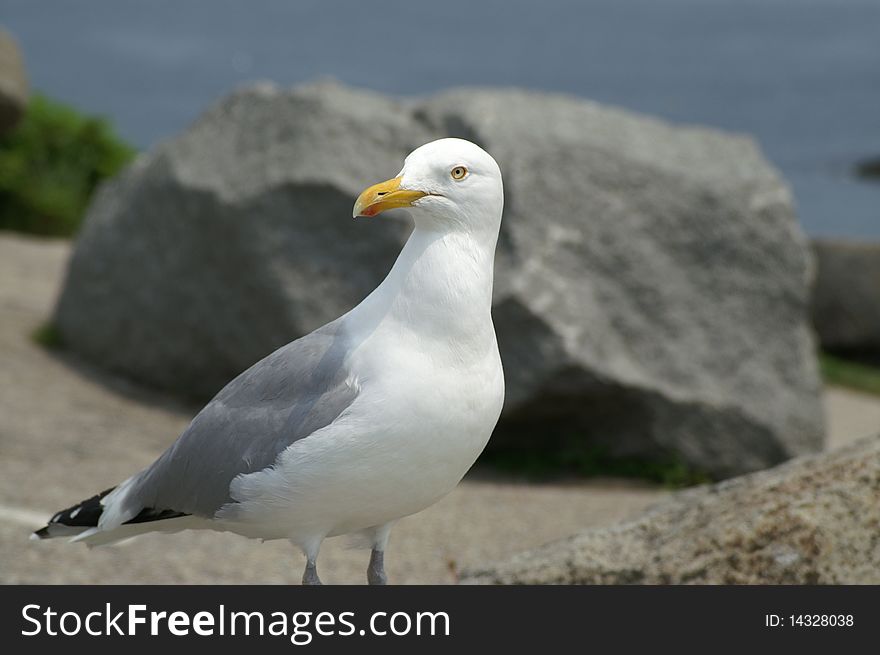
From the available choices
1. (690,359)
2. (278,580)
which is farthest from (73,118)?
(278,580)

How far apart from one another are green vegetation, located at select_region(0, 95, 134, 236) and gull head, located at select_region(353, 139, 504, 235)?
407 inches

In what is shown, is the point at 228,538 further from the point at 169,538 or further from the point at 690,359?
the point at 690,359

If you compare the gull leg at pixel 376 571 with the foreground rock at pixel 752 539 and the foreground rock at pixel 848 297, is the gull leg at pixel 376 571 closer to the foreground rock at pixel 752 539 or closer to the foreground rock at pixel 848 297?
the foreground rock at pixel 752 539

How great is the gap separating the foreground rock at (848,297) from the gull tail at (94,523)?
9.76m

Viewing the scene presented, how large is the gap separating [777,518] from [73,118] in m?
11.6

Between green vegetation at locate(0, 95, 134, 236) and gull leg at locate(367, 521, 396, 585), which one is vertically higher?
green vegetation at locate(0, 95, 134, 236)

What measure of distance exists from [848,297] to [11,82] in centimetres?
837

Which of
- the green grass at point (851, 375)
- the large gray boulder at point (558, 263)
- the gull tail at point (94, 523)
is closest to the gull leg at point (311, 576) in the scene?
the gull tail at point (94, 523)

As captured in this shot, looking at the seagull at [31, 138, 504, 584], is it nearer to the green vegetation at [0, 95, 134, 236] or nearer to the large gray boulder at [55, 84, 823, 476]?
the large gray boulder at [55, 84, 823, 476]

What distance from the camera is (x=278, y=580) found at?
5.28 meters

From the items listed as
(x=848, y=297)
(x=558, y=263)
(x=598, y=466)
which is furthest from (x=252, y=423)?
(x=848, y=297)

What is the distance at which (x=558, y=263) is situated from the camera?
23.4 feet

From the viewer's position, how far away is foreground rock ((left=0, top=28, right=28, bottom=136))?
38.1ft

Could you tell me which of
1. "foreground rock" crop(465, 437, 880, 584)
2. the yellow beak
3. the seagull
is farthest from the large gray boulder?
the yellow beak
